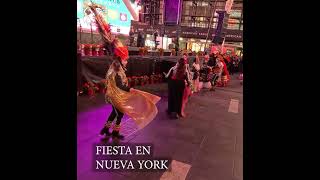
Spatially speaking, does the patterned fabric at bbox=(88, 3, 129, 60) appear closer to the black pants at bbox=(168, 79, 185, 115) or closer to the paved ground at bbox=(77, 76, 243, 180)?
the paved ground at bbox=(77, 76, 243, 180)

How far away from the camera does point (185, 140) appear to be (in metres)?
4.20

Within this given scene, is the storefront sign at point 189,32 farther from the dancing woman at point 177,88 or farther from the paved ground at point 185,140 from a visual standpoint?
the paved ground at point 185,140

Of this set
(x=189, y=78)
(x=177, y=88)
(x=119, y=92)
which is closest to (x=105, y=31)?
(x=119, y=92)

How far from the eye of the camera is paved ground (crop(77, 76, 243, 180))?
306 centimetres

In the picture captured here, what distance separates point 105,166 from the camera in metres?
3.04

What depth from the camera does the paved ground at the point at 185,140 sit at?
3.06 metres

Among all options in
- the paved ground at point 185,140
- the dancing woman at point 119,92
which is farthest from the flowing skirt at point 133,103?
the paved ground at point 185,140

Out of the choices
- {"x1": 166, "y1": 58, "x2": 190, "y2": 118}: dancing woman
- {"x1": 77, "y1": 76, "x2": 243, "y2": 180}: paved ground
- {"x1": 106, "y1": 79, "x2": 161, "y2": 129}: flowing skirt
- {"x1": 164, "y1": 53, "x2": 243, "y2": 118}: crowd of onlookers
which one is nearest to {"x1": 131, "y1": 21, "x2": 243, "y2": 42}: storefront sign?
{"x1": 164, "y1": 53, "x2": 243, "y2": 118}: crowd of onlookers

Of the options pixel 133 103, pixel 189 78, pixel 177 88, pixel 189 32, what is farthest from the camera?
pixel 189 32

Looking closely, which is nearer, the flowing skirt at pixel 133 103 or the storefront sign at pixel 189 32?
the flowing skirt at pixel 133 103

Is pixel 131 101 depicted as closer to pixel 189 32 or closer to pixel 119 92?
pixel 119 92

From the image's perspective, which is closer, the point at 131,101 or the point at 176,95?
the point at 131,101

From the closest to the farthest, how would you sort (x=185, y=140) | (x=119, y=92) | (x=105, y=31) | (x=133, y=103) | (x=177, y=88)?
(x=105, y=31) < (x=119, y=92) < (x=133, y=103) < (x=185, y=140) < (x=177, y=88)
